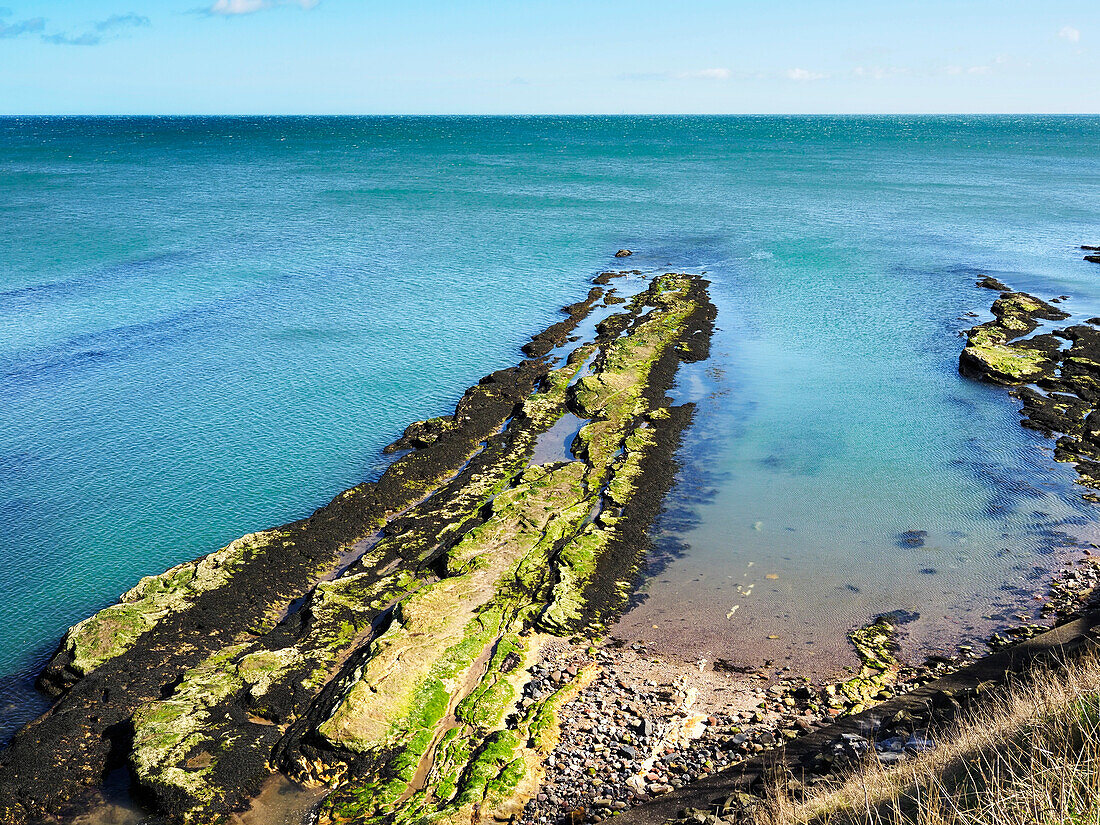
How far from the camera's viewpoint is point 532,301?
1630 inches

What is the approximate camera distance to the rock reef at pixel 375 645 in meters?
12.4

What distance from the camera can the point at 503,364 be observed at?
32.0m

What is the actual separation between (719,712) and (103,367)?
28.3 meters

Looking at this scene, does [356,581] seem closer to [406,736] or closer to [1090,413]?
[406,736]

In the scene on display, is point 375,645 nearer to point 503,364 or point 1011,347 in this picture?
point 503,364

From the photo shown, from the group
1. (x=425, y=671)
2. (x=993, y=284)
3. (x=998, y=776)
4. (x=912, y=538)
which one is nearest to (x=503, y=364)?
(x=912, y=538)

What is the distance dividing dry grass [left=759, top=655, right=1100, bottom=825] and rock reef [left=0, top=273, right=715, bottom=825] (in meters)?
Answer: 5.04

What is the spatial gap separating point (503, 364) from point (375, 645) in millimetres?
18236

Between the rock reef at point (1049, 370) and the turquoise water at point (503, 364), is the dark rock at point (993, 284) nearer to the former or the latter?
the turquoise water at point (503, 364)

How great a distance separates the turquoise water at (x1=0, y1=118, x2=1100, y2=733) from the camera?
18406 mm

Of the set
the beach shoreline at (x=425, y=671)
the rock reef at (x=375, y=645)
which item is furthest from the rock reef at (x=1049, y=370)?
the rock reef at (x=375, y=645)

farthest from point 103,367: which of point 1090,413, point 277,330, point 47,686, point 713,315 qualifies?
point 1090,413

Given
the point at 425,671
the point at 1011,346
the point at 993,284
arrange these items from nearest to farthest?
the point at 425,671 < the point at 1011,346 < the point at 993,284

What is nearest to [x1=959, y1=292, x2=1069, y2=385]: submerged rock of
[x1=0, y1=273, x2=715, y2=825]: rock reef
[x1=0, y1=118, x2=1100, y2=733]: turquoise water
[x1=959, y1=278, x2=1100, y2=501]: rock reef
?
[x1=959, y1=278, x2=1100, y2=501]: rock reef
